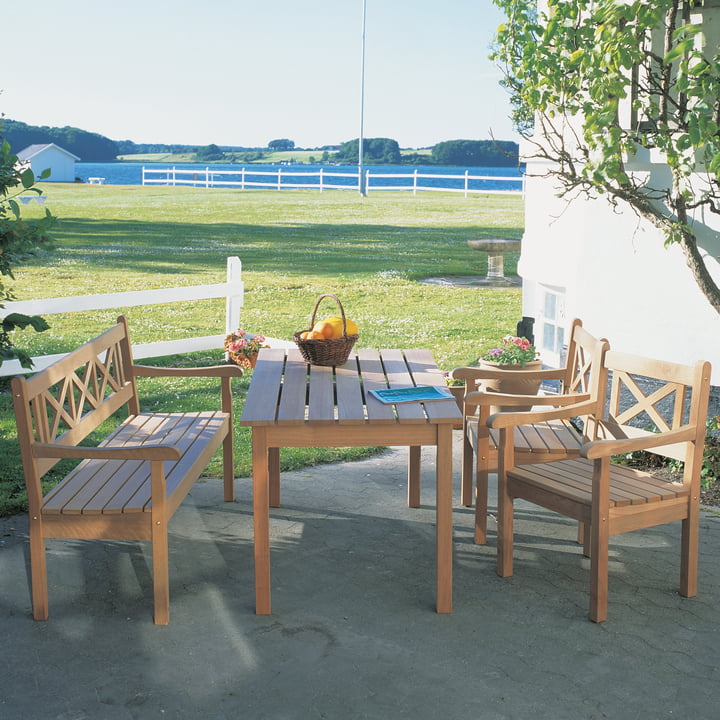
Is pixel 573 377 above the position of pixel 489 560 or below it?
above

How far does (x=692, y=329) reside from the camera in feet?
20.2

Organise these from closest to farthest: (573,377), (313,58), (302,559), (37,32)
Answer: (302,559) < (573,377) < (313,58) < (37,32)

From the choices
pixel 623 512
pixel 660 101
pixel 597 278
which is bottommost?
pixel 623 512

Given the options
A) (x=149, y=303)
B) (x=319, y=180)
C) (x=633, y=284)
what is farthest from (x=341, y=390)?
(x=319, y=180)

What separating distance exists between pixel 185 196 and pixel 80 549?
33.4 meters

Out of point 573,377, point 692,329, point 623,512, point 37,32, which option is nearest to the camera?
point 623,512

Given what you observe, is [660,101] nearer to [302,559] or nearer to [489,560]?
[489,560]

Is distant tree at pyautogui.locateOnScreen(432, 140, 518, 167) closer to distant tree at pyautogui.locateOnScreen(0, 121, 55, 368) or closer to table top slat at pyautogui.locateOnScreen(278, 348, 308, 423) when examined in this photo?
table top slat at pyautogui.locateOnScreen(278, 348, 308, 423)

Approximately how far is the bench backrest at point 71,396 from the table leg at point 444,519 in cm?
171

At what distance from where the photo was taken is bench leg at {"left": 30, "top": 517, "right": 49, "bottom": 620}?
383 cm

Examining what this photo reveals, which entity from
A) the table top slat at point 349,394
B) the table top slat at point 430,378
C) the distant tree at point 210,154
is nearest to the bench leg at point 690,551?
the table top slat at point 430,378

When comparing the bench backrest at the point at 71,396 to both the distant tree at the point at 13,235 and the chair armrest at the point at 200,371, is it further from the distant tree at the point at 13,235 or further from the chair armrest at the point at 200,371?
the distant tree at the point at 13,235

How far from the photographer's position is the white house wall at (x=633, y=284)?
614 cm

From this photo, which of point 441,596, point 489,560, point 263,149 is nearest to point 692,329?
point 489,560
